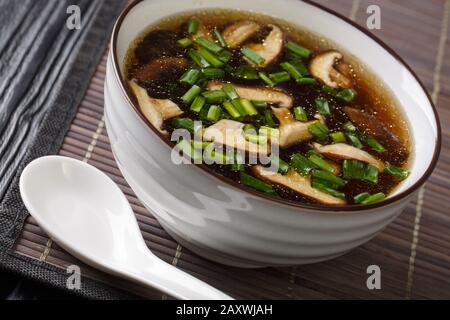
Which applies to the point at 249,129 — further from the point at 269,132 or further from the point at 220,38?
the point at 220,38

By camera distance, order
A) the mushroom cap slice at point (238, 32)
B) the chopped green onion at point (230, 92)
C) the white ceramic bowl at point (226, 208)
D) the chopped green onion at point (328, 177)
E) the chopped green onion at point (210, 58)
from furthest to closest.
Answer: the mushroom cap slice at point (238, 32)
the chopped green onion at point (210, 58)
the chopped green onion at point (230, 92)
the chopped green onion at point (328, 177)
the white ceramic bowl at point (226, 208)

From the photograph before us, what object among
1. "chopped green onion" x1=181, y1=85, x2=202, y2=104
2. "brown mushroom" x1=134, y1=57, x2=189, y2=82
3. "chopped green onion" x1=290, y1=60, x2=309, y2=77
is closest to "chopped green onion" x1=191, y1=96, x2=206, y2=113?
"chopped green onion" x1=181, y1=85, x2=202, y2=104

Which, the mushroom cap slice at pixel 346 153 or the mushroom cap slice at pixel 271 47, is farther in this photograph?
the mushroom cap slice at pixel 271 47

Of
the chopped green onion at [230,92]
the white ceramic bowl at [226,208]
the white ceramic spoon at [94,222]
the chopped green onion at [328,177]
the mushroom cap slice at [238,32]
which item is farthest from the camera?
the mushroom cap slice at [238,32]

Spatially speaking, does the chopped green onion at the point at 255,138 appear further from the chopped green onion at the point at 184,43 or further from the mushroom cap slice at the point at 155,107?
the chopped green onion at the point at 184,43

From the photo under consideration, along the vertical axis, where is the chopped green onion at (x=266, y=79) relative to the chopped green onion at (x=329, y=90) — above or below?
above

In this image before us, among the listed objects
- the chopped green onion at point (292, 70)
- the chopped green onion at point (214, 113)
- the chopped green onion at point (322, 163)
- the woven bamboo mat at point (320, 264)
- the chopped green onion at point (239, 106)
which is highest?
the chopped green onion at point (214, 113)

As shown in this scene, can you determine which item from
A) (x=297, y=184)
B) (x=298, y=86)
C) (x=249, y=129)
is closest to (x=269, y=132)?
(x=249, y=129)

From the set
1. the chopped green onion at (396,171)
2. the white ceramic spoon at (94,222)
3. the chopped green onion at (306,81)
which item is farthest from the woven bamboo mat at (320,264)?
the chopped green onion at (306,81)

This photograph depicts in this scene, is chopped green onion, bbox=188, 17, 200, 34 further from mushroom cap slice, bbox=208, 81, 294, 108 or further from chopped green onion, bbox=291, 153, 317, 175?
chopped green onion, bbox=291, 153, 317, 175
